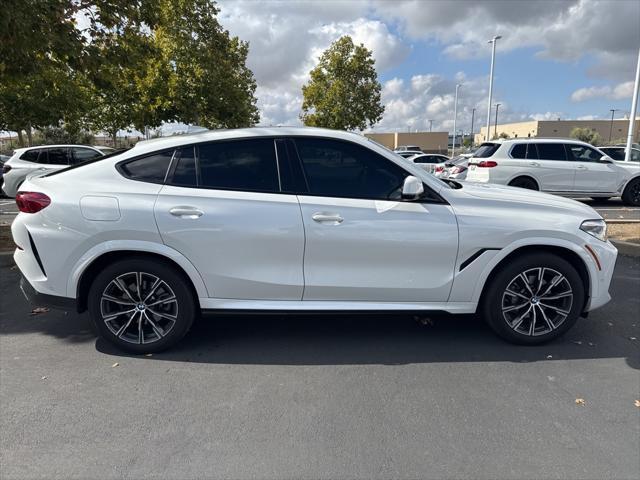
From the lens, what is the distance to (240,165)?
3553 millimetres

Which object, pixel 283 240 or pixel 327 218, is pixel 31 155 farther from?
pixel 327 218

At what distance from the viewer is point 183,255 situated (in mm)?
3414

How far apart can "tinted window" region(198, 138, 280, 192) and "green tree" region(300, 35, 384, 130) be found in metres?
25.6

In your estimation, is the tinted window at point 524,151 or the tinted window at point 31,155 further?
the tinted window at point 31,155

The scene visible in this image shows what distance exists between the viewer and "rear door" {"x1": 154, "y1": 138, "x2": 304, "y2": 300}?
3369 millimetres

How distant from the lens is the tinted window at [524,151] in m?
11.5

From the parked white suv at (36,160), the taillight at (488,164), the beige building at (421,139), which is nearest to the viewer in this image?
the taillight at (488,164)

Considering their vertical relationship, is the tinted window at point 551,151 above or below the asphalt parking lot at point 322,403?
above

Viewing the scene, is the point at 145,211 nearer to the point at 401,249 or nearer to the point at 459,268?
the point at 401,249

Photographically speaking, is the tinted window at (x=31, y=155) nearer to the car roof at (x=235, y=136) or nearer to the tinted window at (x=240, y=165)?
the car roof at (x=235, y=136)

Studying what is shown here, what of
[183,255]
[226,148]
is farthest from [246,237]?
[226,148]

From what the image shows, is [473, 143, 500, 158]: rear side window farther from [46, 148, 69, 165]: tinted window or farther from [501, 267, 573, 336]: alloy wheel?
[46, 148, 69, 165]: tinted window

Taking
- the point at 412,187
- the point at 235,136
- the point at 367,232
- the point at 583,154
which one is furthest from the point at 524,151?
the point at 235,136

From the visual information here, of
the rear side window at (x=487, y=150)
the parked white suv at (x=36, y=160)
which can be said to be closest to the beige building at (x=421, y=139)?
the rear side window at (x=487, y=150)
